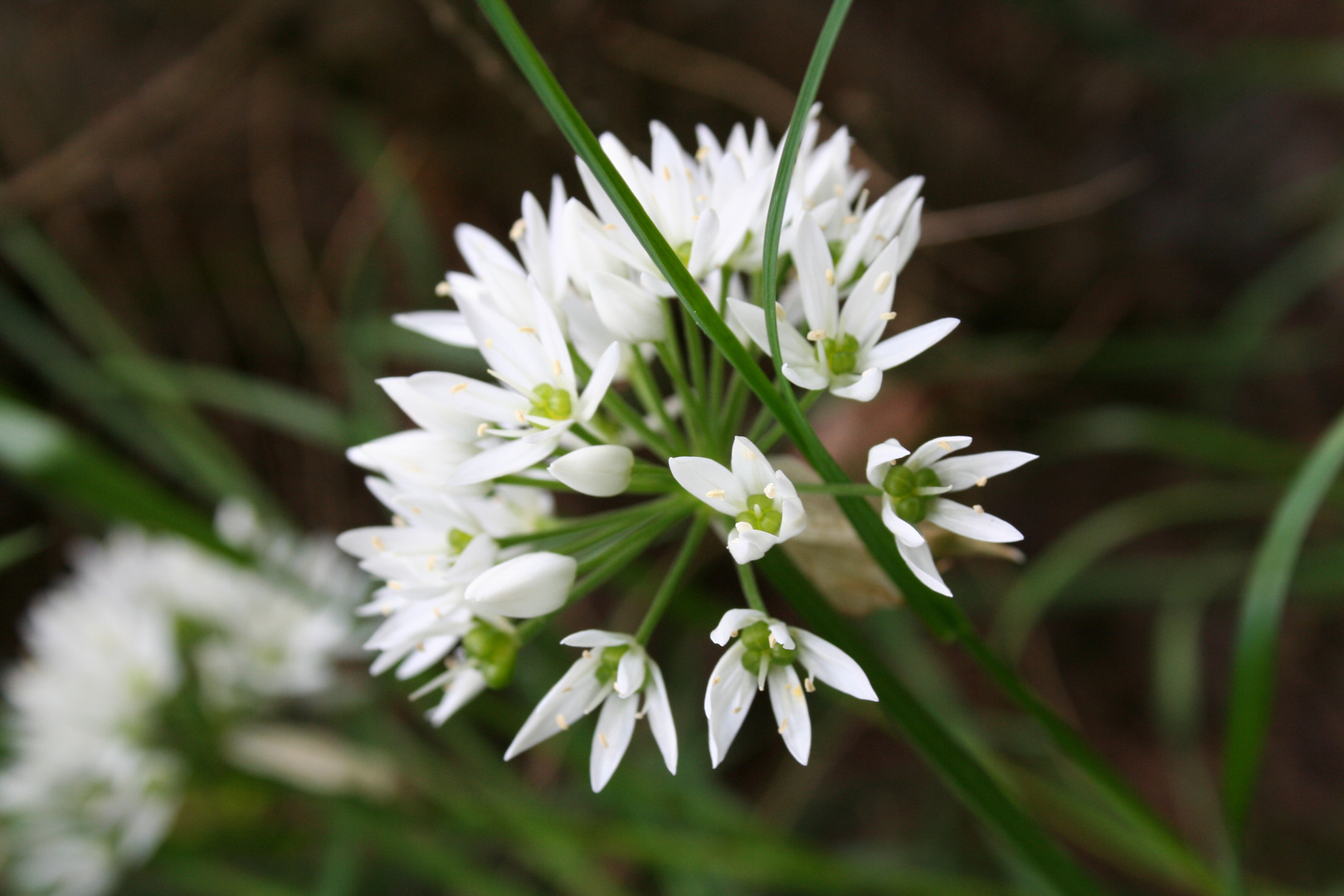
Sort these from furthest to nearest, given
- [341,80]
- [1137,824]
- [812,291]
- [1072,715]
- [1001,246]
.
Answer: [1072,715] < [1001,246] < [341,80] < [1137,824] < [812,291]

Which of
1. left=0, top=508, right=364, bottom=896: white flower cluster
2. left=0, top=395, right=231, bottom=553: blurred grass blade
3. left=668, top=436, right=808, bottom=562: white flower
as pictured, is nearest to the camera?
left=668, top=436, right=808, bottom=562: white flower

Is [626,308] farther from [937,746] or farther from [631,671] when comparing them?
[937,746]

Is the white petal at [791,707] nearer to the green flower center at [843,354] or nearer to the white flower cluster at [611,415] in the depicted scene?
the white flower cluster at [611,415]

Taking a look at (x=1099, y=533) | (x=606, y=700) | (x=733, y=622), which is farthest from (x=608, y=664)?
(x=1099, y=533)

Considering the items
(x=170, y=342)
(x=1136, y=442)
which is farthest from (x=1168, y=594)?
(x=170, y=342)

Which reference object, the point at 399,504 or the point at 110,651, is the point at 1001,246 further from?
the point at 110,651

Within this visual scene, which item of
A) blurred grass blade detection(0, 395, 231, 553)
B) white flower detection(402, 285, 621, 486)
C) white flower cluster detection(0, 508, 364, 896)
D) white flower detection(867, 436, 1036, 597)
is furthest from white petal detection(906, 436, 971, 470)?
white flower cluster detection(0, 508, 364, 896)

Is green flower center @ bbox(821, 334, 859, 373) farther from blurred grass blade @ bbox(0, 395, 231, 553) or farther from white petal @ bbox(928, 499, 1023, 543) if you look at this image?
blurred grass blade @ bbox(0, 395, 231, 553)
